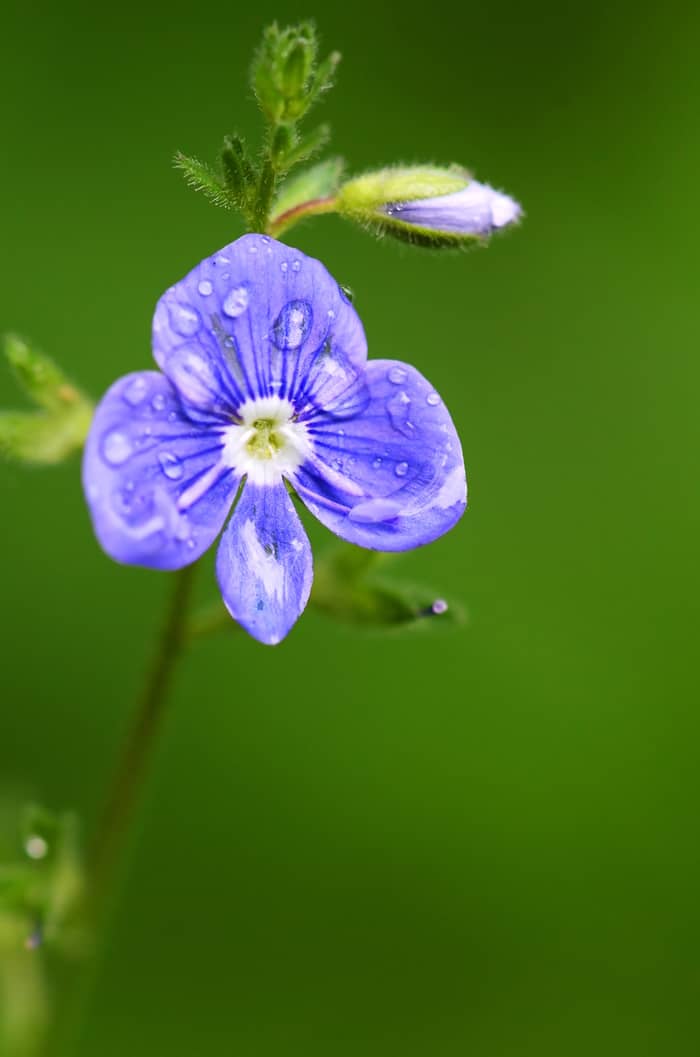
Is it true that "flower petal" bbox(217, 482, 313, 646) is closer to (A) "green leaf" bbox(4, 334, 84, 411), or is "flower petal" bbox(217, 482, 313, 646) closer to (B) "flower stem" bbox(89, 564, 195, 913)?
(B) "flower stem" bbox(89, 564, 195, 913)

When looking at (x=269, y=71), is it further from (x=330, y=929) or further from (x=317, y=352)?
(x=330, y=929)

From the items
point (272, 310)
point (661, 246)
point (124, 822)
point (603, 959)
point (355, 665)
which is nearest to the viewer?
point (272, 310)

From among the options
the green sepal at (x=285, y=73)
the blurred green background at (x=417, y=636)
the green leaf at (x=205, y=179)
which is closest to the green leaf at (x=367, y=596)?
the green leaf at (x=205, y=179)

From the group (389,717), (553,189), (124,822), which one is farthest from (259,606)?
(553,189)

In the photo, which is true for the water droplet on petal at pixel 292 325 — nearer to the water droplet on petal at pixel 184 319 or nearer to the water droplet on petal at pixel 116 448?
the water droplet on petal at pixel 184 319

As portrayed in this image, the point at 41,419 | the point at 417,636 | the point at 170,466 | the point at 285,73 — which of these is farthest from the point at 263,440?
the point at 417,636

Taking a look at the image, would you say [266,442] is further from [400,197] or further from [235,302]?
[400,197]
